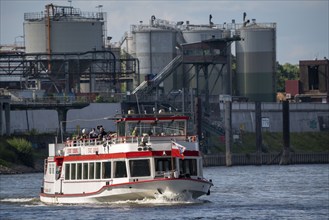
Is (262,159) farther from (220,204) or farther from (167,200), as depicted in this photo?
(167,200)

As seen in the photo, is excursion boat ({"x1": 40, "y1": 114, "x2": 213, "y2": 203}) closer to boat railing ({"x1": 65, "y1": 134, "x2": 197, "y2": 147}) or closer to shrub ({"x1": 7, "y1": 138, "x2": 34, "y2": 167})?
boat railing ({"x1": 65, "y1": 134, "x2": 197, "y2": 147})

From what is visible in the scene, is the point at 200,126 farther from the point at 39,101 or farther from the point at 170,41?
the point at 170,41

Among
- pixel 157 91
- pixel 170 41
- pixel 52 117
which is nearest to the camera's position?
pixel 52 117

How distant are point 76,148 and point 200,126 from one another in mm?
70525

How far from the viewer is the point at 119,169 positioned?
8388 cm

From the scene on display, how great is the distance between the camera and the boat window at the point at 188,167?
83.4 metres

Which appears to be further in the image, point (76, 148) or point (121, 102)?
point (121, 102)

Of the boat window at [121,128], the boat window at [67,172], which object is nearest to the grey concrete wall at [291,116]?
the boat window at [67,172]

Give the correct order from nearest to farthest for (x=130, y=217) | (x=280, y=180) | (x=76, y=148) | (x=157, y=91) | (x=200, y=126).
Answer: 1. (x=130, y=217)
2. (x=76, y=148)
3. (x=280, y=180)
4. (x=200, y=126)
5. (x=157, y=91)

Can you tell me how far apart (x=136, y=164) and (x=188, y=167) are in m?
3.18

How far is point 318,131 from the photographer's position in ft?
610

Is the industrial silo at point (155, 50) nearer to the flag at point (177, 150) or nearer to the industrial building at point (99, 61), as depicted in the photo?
the industrial building at point (99, 61)

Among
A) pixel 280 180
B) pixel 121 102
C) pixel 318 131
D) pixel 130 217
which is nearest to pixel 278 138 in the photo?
pixel 318 131

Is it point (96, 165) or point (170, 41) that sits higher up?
point (170, 41)
